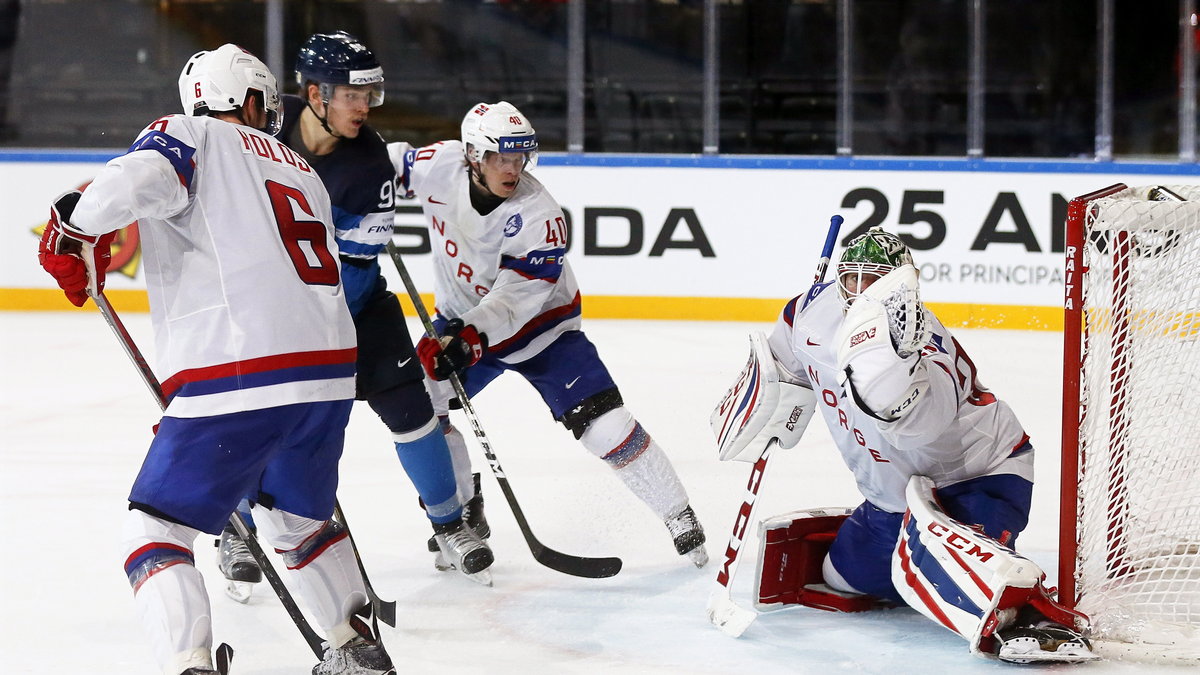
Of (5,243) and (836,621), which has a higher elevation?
(5,243)

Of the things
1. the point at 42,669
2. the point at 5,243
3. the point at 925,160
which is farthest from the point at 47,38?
the point at 42,669

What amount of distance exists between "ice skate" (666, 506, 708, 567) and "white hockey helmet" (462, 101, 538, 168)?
0.87m

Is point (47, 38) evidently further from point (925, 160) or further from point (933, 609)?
point (933, 609)

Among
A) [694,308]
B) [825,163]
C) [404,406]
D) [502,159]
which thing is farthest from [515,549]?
[825,163]

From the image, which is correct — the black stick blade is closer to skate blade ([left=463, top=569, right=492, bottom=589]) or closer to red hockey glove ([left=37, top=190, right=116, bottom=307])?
skate blade ([left=463, top=569, right=492, bottom=589])

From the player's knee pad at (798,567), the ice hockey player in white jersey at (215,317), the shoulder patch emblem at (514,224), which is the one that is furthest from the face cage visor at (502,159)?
the player's knee pad at (798,567)

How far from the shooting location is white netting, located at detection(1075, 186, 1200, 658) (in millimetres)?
2326

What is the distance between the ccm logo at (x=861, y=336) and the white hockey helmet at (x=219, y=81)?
1.02 metres

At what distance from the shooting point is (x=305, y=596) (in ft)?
7.16

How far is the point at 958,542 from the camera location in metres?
2.26

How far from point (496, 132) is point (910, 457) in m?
1.07

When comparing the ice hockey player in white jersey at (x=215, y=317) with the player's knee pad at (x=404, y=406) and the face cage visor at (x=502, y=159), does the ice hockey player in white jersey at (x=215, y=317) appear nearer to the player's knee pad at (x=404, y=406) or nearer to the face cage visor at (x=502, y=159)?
the player's knee pad at (x=404, y=406)

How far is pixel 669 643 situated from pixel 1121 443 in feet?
2.93

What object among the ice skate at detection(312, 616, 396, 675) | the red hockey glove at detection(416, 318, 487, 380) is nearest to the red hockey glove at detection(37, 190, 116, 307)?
the ice skate at detection(312, 616, 396, 675)
